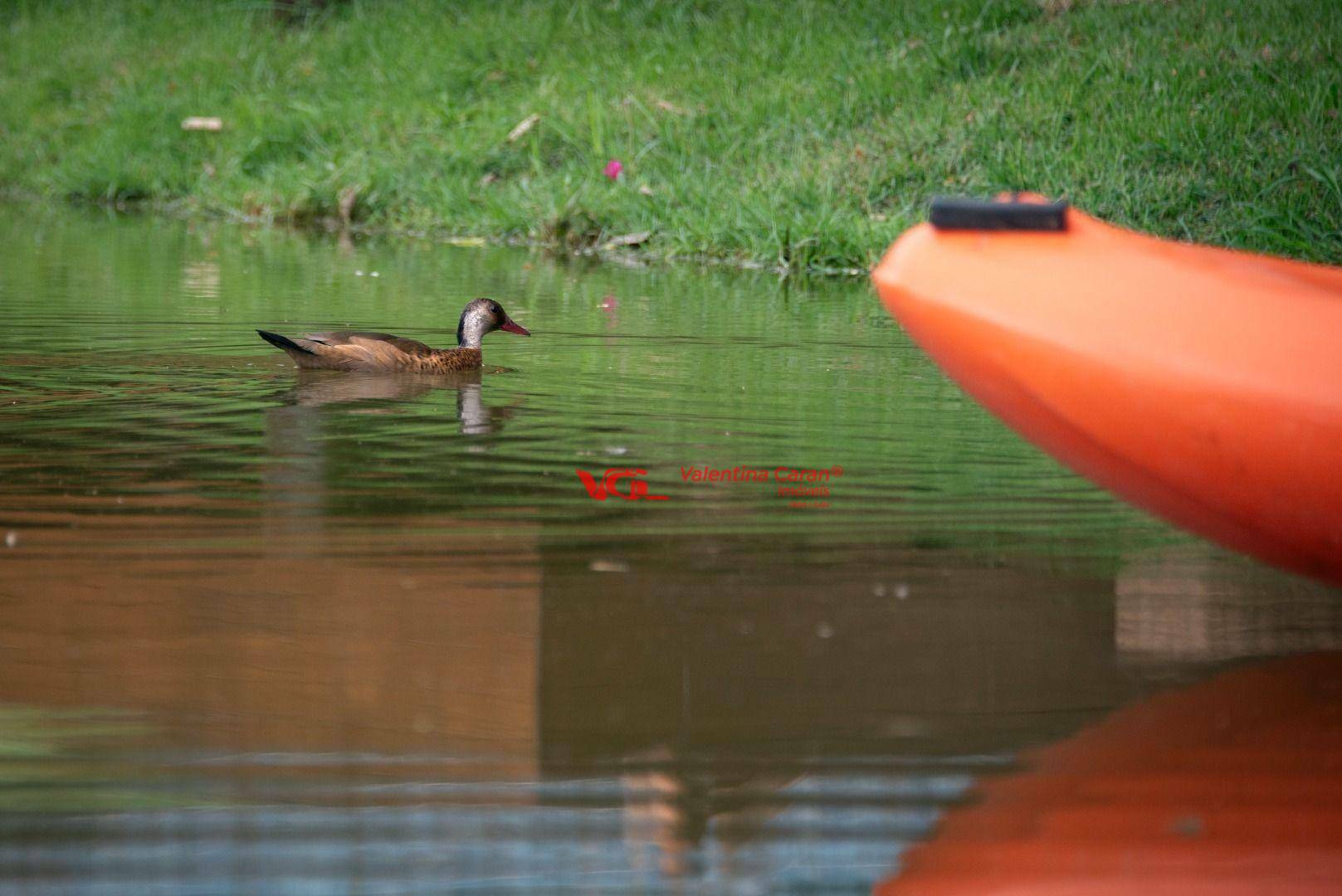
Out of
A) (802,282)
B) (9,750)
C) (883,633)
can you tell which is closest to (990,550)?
(883,633)

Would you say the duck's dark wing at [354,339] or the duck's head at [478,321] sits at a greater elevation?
the duck's head at [478,321]

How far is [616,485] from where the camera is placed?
5016 mm

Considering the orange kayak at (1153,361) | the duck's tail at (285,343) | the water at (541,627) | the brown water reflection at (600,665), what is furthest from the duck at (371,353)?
the orange kayak at (1153,361)

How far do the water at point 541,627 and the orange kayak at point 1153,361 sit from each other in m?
0.24

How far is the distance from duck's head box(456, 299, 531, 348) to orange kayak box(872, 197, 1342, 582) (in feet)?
11.3

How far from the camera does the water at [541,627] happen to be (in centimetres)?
277

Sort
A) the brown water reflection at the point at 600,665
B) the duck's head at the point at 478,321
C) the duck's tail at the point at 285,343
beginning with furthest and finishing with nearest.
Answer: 1. the duck's head at the point at 478,321
2. the duck's tail at the point at 285,343
3. the brown water reflection at the point at 600,665

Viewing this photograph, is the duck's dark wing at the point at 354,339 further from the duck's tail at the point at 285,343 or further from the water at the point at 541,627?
the water at the point at 541,627

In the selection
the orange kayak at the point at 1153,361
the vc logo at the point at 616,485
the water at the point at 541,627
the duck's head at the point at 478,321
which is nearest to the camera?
the water at the point at 541,627

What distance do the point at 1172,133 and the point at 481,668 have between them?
8795mm

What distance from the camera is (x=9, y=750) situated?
3021 millimetres

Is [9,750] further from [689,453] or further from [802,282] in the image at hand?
[802,282]

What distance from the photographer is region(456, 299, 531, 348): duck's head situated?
24.6 feet

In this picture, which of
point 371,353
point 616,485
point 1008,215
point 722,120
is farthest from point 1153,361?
point 722,120
